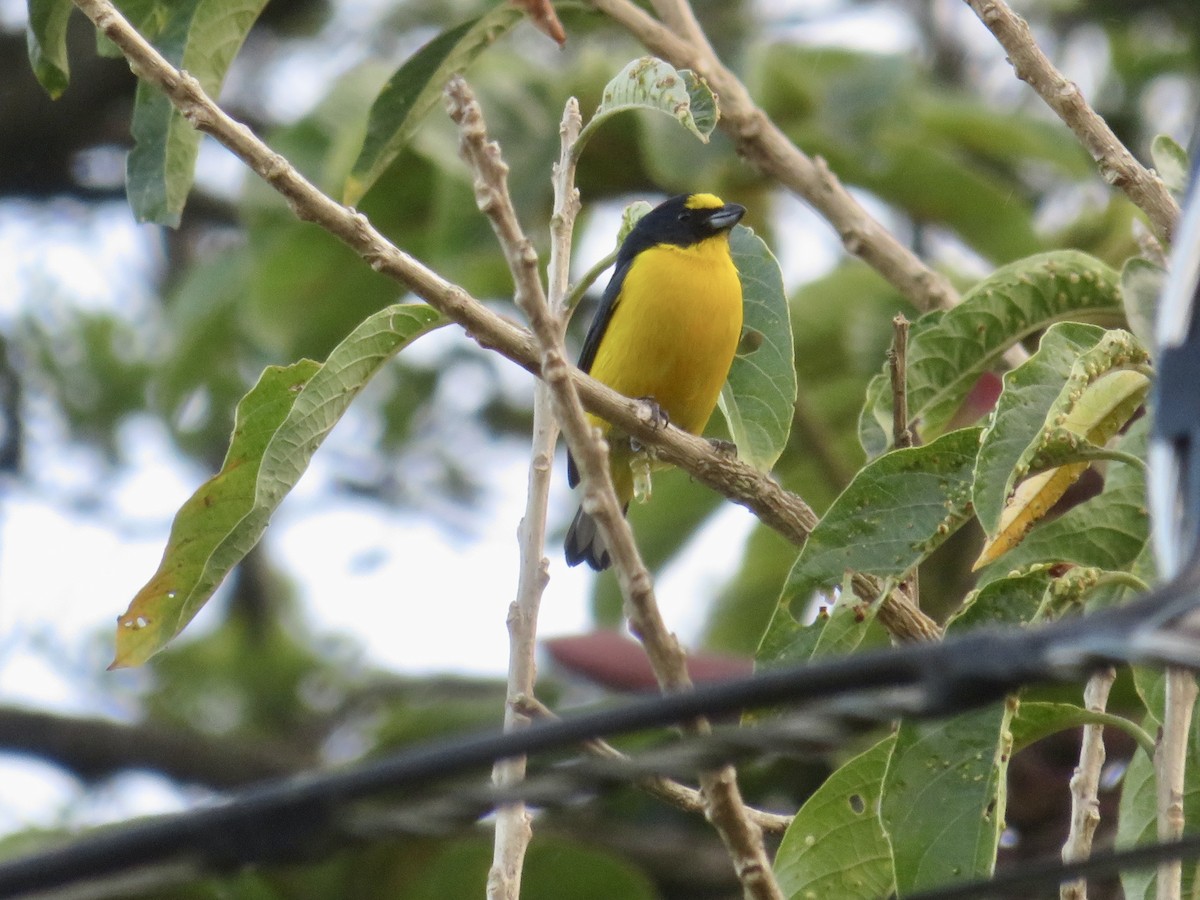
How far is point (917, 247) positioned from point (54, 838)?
11.0ft

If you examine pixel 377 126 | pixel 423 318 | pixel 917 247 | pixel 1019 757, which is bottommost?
pixel 423 318

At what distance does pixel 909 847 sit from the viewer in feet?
6.11

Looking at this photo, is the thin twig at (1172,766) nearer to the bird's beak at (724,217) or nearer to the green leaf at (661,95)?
the green leaf at (661,95)

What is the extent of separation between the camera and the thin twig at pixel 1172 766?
1.65 meters

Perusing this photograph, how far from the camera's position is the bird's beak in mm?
4000

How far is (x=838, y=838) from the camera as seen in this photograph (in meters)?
2.06

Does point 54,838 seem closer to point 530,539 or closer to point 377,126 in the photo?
point 377,126

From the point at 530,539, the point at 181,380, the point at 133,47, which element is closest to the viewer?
the point at 133,47

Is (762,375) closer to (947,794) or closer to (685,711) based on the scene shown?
(947,794)

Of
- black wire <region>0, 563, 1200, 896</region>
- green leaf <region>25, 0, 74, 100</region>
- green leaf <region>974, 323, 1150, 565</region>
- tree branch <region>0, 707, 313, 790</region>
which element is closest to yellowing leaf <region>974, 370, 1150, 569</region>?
green leaf <region>974, 323, 1150, 565</region>

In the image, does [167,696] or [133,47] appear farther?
[167,696]

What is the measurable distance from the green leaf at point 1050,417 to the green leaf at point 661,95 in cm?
49

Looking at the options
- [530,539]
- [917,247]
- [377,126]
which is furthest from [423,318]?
[917,247]

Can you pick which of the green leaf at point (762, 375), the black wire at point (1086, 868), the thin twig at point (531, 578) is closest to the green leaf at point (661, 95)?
the thin twig at point (531, 578)
